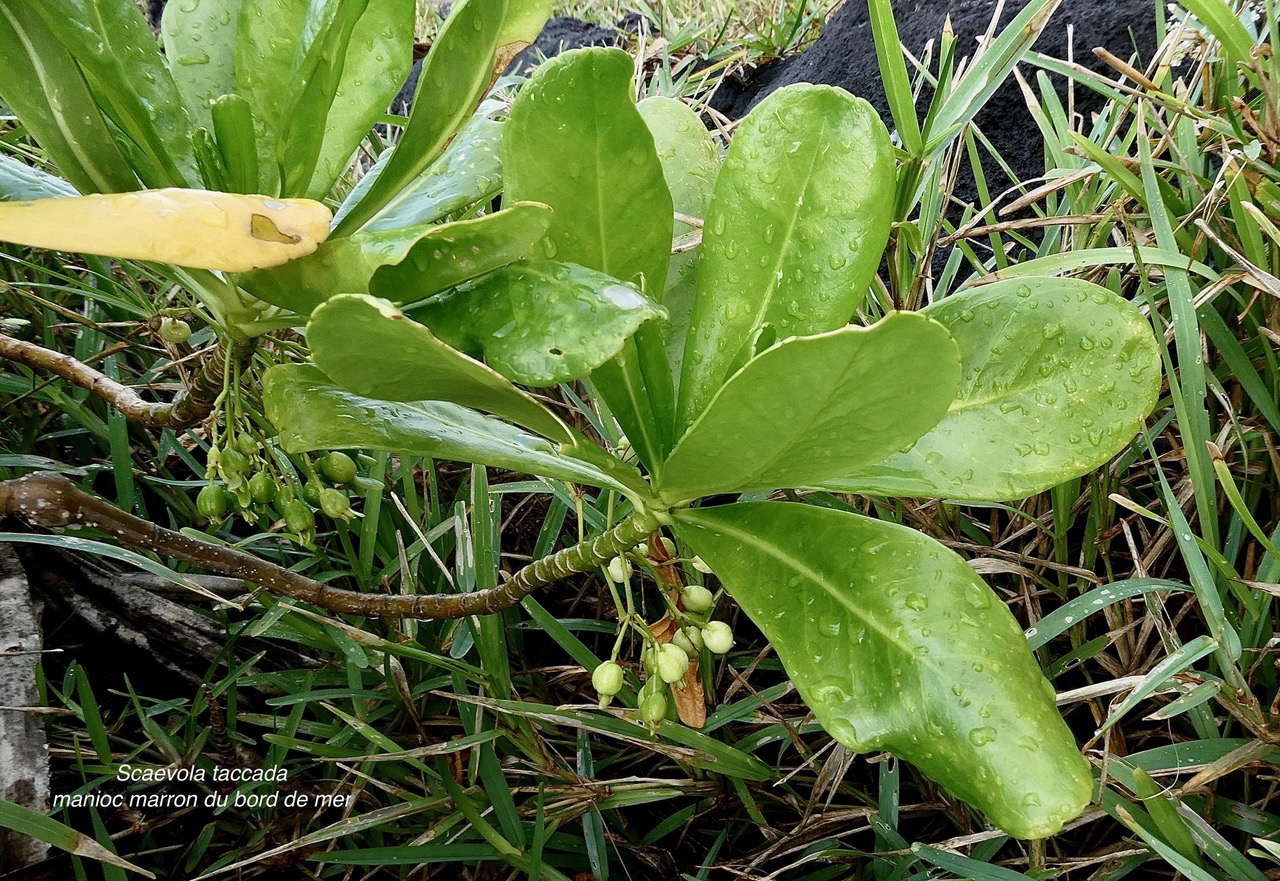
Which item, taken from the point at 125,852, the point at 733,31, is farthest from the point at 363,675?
the point at 733,31

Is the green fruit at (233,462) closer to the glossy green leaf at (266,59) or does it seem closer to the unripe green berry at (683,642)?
the glossy green leaf at (266,59)

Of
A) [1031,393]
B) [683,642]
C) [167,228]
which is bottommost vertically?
[683,642]

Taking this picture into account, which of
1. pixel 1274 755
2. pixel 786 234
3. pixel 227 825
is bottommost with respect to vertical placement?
pixel 227 825

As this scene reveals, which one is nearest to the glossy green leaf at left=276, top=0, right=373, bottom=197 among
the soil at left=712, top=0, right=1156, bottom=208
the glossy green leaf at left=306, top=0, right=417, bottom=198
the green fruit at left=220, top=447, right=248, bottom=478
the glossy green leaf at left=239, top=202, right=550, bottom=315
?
the glossy green leaf at left=306, top=0, right=417, bottom=198

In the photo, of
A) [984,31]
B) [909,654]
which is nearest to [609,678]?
[909,654]

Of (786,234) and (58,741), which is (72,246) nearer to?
(786,234)

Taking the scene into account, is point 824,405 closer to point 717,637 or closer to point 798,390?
point 798,390
